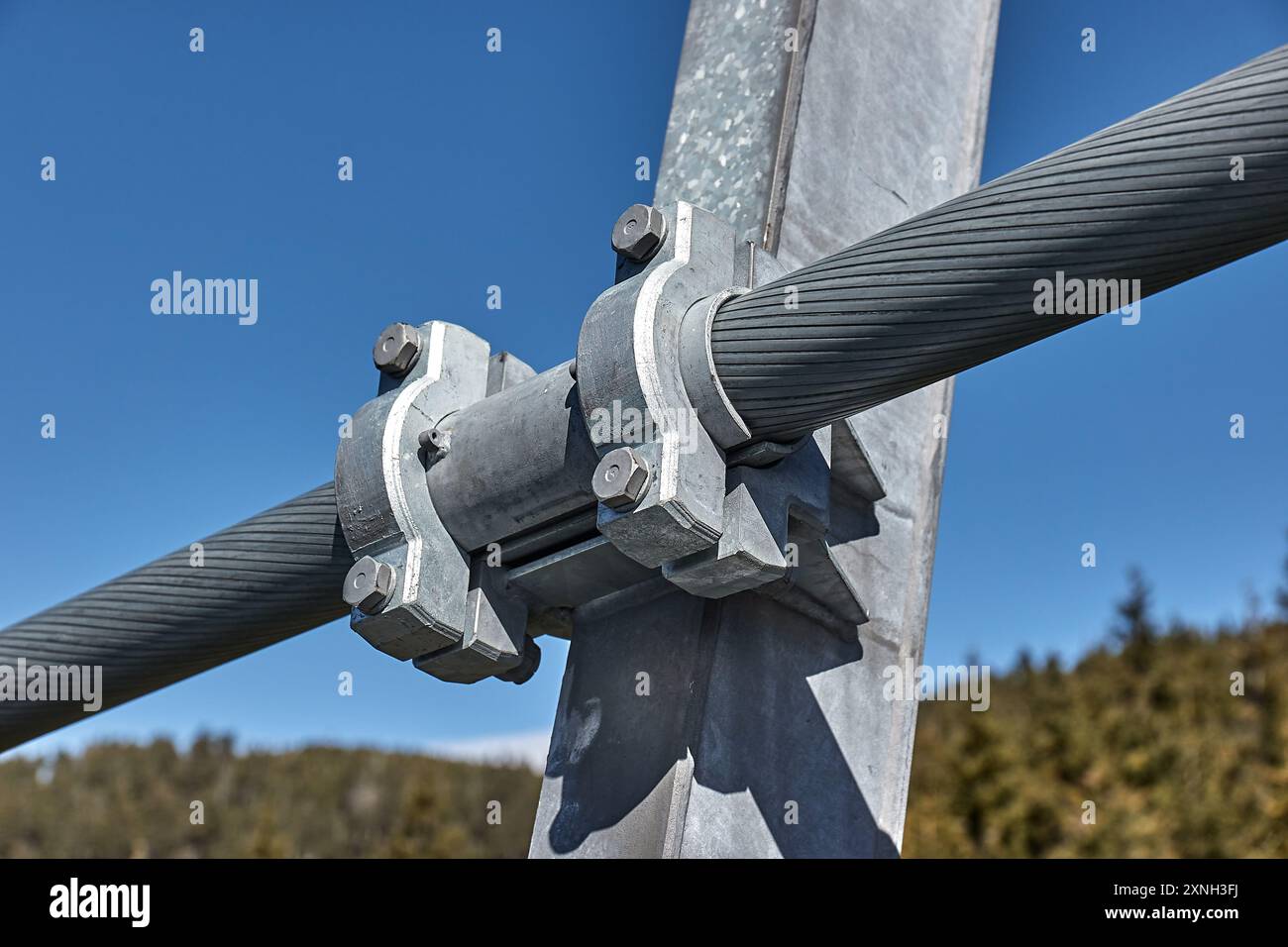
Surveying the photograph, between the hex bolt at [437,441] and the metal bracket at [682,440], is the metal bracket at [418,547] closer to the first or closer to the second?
the hex bolt at [437,441]

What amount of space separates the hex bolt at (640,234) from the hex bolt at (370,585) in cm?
71

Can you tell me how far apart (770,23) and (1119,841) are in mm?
30233

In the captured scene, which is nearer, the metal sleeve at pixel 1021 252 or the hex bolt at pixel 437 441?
the metal sleeve at pixel 1021 252

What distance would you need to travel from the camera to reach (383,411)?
296 centimetres

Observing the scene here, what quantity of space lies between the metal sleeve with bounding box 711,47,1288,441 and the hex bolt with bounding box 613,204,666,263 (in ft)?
1.06

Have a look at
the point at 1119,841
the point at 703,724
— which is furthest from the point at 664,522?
the point at 1119,841

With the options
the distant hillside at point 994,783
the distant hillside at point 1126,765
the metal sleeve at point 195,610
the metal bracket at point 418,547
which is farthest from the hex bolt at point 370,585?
the distant hillside at point 1126,765

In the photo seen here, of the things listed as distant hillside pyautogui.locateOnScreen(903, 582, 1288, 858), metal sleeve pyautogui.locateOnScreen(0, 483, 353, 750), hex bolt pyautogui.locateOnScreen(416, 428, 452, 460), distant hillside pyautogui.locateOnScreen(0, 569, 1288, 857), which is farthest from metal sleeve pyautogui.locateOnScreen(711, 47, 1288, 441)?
distant hillside pyautogui.locateOnScreen(903, 582, 1288, 858)

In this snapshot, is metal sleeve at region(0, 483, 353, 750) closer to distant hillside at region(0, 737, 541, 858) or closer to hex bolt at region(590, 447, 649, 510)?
hex bolt at region(590, 447, 649, 510)

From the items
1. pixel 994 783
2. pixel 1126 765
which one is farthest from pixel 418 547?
pixel 1126 765

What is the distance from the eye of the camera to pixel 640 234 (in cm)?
267

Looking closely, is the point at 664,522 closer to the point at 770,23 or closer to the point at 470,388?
the point at 470,388

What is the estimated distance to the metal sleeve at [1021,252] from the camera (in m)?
1.82

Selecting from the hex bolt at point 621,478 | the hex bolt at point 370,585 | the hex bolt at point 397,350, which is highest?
the hex bolt at point 397,350
